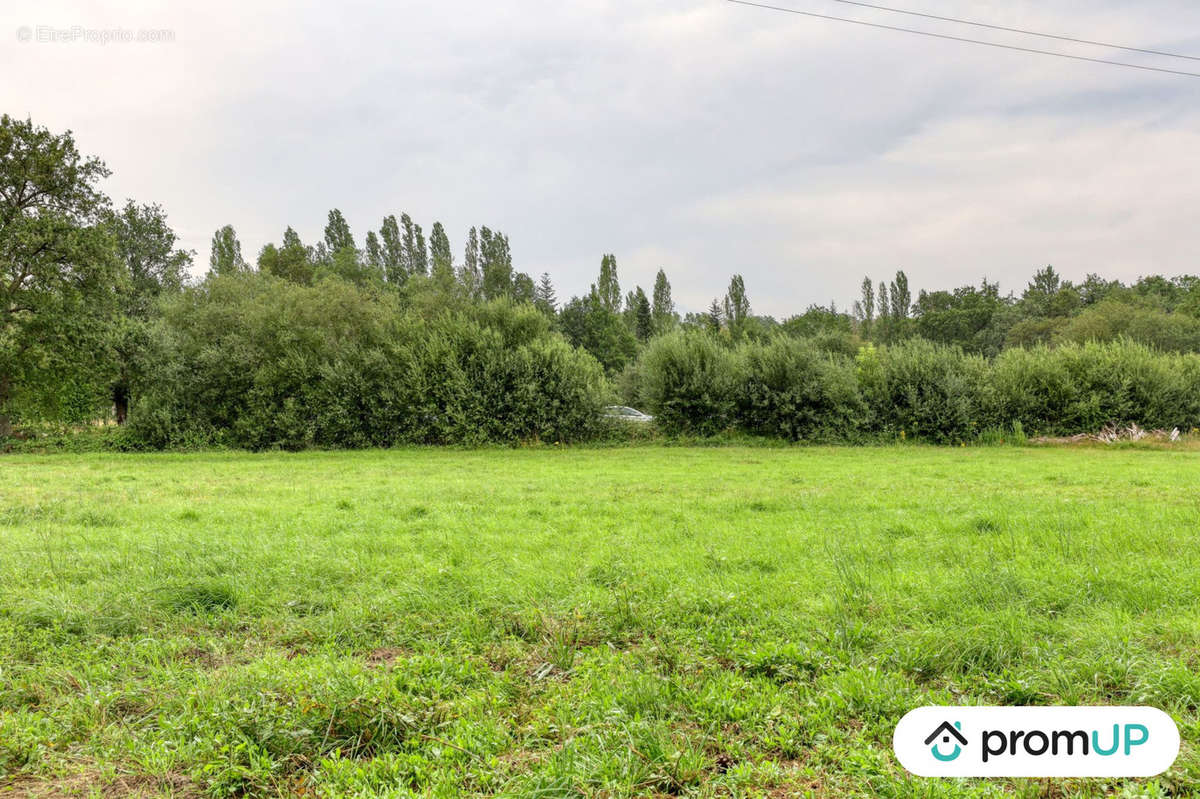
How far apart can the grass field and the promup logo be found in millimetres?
85

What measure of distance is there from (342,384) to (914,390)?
20.5 metres

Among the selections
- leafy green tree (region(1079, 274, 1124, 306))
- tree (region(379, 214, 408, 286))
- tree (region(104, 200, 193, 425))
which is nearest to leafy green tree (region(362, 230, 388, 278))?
tree (region(379, 214, 408, 286))

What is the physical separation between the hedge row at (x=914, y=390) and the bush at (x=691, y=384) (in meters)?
0.04

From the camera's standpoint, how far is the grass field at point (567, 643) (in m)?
2.63

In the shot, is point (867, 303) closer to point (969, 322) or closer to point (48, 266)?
point (969, 322)

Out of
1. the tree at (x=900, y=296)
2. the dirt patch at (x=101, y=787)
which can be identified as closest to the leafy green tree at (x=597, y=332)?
the dirt patch at (x=101, y=787)

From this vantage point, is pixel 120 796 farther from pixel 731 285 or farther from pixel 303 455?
pixel 731 285

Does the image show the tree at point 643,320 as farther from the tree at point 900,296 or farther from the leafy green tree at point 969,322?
the tree at point 900,296

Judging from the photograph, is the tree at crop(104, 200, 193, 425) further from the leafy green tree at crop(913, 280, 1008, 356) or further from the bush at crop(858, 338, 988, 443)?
the leafy green tree at crop(913, 280, 1008, 356)

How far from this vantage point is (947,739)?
2480mm

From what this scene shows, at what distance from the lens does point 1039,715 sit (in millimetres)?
2555

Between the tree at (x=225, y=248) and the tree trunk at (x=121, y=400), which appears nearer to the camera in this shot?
the tree trunk at (x=121, y=400)

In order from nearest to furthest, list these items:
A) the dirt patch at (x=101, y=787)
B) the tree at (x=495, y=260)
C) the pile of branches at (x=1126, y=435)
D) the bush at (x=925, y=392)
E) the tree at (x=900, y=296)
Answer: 1. the dirt patch at (x=101, y=787)
2. the pile of branches at (x=1126, y=435)
3. the bush at (x=925, y=392)
4. the tree at (x=495, y=260)
5. the tree at (x=900, y=296)

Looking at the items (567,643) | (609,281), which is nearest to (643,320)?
(609,281)
